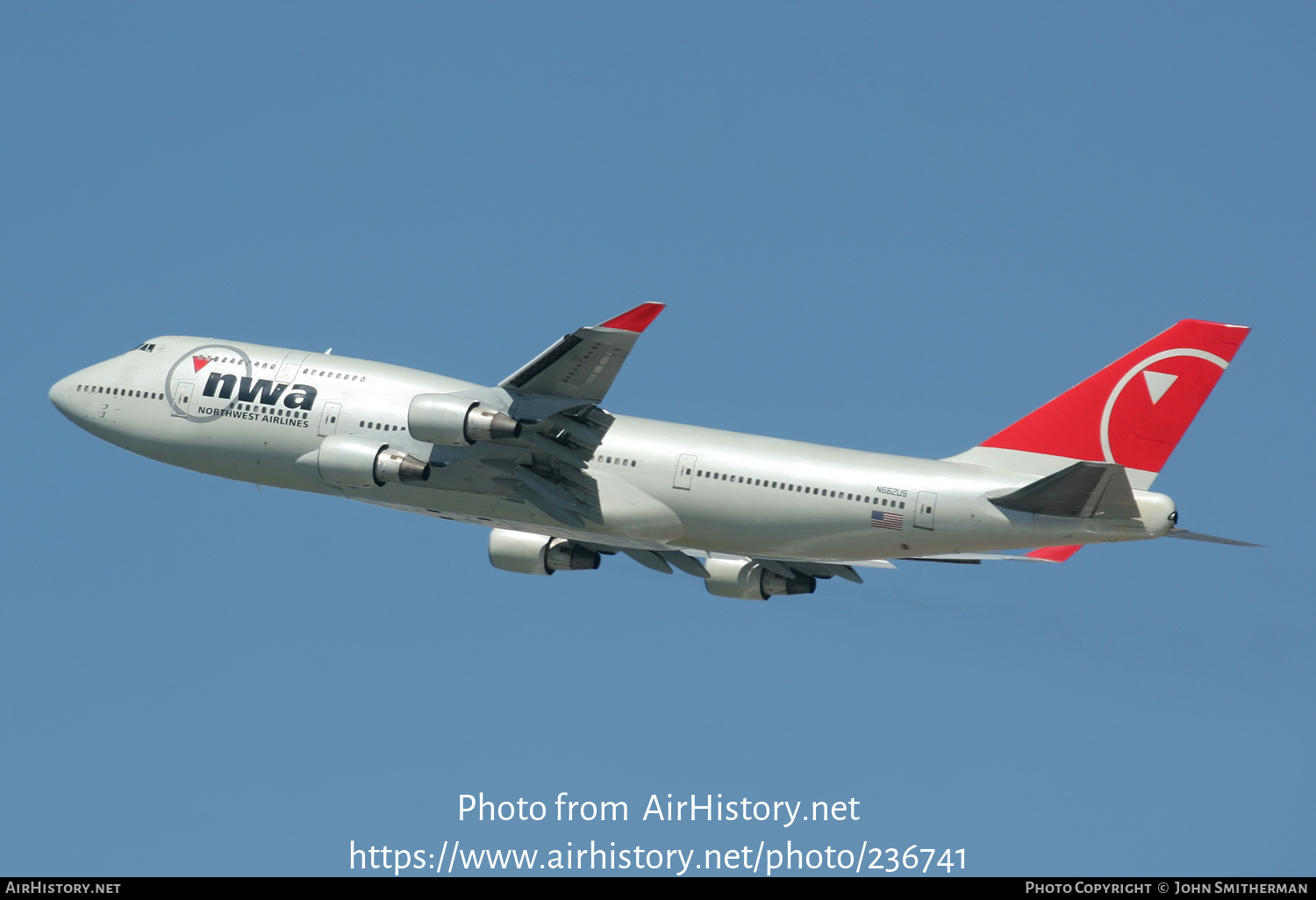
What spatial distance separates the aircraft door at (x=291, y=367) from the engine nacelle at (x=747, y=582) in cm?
1295

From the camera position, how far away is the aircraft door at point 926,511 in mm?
40062

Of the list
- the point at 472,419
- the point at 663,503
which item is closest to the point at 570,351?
the point at 472,419

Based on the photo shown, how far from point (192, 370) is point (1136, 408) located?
25.7 meters

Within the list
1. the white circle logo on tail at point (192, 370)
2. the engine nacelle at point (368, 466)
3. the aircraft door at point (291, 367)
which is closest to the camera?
the engine nacelle at point (368, 466)

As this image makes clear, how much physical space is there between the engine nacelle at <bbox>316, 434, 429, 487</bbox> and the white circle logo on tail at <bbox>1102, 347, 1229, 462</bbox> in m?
17.7

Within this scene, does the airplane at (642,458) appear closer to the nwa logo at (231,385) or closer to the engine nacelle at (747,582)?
the nwa logo at (231,385)

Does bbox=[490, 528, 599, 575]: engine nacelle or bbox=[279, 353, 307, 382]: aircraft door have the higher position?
bbox=[279, 353, 307, 382]: aircraft door

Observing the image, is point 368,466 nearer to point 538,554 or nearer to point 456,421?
point 456,421

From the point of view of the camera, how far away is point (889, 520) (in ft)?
132

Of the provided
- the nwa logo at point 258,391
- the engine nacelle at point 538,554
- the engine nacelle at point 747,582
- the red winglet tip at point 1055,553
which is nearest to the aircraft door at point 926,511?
the red winglet tip at point 1055,553

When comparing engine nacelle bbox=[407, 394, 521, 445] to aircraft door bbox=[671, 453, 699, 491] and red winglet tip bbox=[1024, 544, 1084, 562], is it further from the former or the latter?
red winglet tip bbox=[1024, 544, 1084, 562]

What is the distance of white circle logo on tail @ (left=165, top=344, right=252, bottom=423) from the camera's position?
4450cm

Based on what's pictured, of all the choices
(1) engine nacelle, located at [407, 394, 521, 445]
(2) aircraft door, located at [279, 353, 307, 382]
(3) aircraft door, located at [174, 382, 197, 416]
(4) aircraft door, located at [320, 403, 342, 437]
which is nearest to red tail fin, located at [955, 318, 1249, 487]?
(1) engine nacelle, located at [407, 394, 521, 445]

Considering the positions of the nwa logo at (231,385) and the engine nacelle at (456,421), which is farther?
→ the nwa logo at (231,385)
